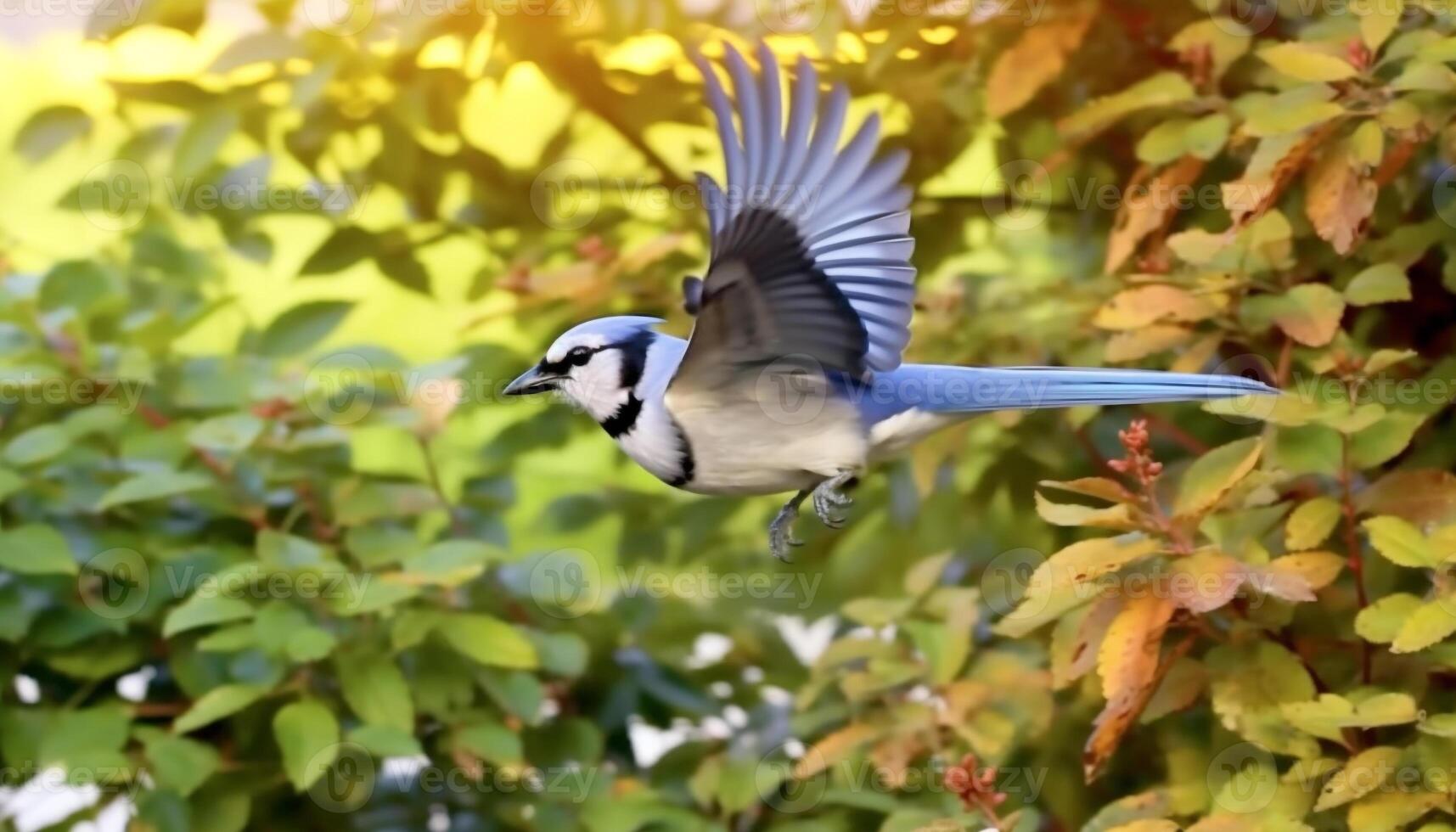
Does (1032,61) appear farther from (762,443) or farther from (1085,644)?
(762,443)

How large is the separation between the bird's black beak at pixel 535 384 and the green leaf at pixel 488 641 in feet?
2.76

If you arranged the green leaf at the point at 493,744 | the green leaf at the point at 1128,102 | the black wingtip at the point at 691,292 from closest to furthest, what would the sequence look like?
the black wingtip at the point at 691,292 → the green leaf at the point at 1128,102 → the green leaf at the point at 493,744

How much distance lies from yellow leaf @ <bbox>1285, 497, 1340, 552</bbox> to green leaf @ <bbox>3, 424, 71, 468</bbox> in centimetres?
153

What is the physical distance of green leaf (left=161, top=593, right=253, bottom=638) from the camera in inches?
77.7

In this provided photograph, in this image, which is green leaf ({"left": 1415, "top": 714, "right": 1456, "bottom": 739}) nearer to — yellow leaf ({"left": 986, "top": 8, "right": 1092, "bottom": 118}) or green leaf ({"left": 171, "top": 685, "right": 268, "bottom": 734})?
yellow leaf ({"left": 986, "top": 8, "right": 1092, "bottom": 118})

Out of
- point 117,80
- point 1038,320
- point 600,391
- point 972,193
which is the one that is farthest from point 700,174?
point 117,80

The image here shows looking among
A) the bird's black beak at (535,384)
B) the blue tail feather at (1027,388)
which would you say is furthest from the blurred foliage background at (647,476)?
the bird's black beak at (535,384)

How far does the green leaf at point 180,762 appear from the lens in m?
2.08

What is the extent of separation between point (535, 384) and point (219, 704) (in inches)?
37.4

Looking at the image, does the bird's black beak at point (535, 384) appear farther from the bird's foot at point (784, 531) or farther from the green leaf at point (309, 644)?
the green leaf at point (309, 644)

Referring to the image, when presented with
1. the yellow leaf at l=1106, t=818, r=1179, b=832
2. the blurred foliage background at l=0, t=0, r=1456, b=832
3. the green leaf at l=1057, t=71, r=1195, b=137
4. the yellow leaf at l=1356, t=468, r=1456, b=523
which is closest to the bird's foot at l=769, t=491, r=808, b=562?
the blurred foliage background at l=0, t=0, r=1456, b=832

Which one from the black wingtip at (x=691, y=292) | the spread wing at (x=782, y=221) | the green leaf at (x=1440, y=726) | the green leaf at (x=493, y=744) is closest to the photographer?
the spread wing at (x=782, y=221)

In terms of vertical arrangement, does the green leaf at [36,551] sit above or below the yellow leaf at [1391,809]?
below

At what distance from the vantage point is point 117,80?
238 centimetres
